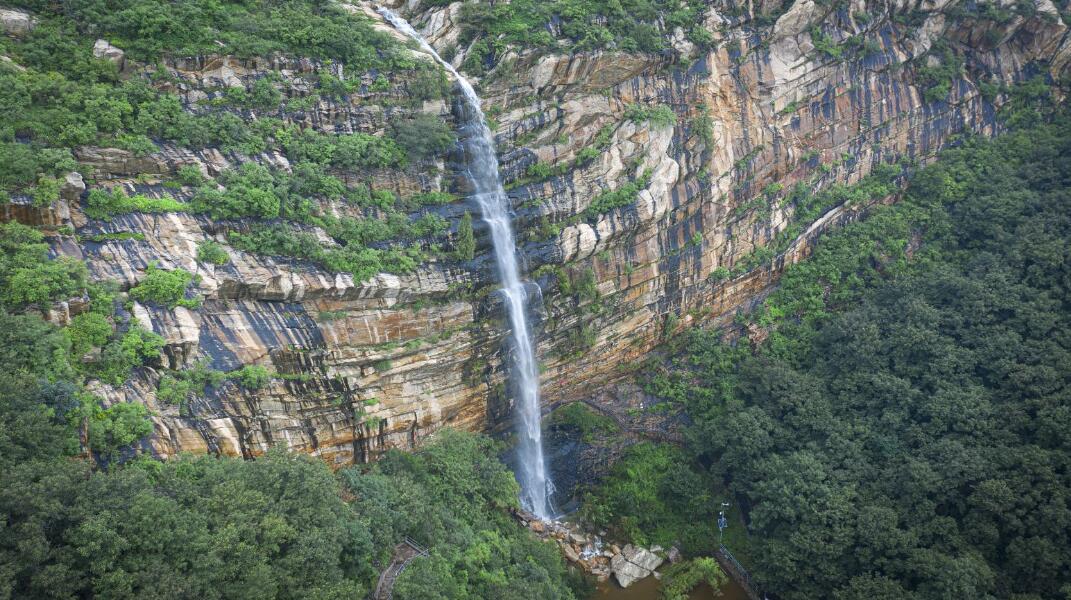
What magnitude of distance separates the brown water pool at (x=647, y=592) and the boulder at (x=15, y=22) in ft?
65.6

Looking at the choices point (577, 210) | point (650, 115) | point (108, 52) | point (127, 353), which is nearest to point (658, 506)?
point (577, 210)

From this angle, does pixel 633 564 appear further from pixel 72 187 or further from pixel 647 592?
pixel 72 187

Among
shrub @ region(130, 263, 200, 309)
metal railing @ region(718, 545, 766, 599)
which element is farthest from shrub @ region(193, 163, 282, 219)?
metal railing @ region(718, 545, 766, 599)

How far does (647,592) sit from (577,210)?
11.0m

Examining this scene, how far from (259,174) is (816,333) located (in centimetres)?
1727

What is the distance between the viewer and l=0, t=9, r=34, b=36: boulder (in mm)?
16188

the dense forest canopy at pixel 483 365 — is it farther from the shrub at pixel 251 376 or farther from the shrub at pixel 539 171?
the shrub at pixel 539 171

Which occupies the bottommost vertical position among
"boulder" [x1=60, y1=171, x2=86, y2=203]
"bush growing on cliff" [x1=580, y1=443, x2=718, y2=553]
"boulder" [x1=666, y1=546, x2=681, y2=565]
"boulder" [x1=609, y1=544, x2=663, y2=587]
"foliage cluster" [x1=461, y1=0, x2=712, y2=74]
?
"boulder" [x1=666, y1=546, x2=681, y2=565]

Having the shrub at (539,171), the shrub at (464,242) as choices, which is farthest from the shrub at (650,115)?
the shrub at (464,242)

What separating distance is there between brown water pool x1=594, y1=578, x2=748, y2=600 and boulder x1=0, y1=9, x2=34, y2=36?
19980 mm

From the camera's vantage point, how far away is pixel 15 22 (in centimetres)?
1628

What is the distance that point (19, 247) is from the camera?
13000mm

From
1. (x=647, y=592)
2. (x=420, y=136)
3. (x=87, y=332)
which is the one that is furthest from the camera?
(x=420, y=136)

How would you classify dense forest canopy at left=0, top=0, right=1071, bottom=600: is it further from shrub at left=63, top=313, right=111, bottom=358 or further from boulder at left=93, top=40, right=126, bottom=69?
boulder at left=93, top=40, right=126, bottom=69
